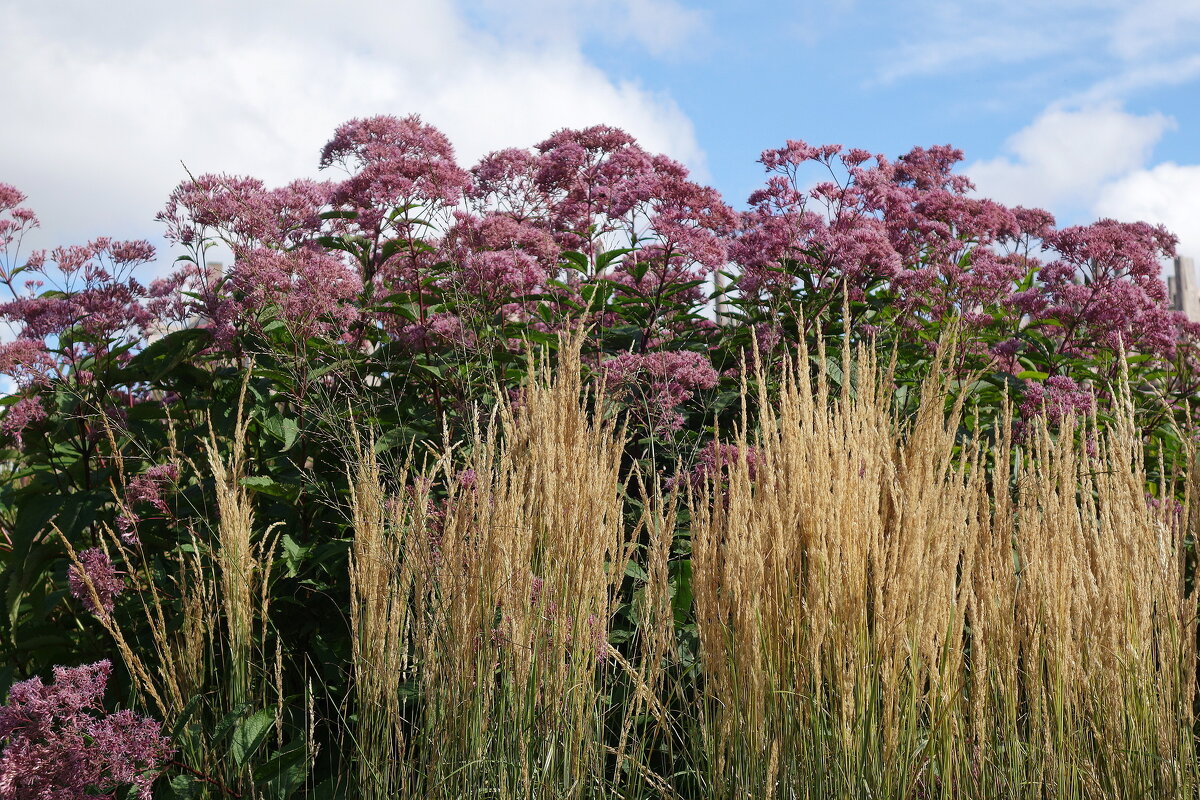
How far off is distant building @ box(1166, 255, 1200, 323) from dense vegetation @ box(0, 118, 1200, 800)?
289 inches

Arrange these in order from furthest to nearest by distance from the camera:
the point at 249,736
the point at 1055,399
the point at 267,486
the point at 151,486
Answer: the point at 1055,399 < the point at 267,486 < the point at 151,486 < the point at 249,736

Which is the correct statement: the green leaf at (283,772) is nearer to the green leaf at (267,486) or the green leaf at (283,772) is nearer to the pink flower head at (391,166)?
the green leaf at (267,486)

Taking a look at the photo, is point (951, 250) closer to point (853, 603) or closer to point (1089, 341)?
point (1089, 341)

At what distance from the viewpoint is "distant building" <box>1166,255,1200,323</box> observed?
11.1 meters

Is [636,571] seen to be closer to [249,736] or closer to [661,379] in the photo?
[661,379]

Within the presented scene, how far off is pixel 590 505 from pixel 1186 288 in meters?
10.9

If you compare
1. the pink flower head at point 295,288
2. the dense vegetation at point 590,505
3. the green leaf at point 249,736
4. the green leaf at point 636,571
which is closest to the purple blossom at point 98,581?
the dense vegetation at point 590,505

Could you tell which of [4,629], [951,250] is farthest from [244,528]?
[951,250]

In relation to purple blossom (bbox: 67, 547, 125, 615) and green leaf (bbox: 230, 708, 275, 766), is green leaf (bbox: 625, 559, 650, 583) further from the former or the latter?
purple blossom (bbox: 67, 547, 125, 615)

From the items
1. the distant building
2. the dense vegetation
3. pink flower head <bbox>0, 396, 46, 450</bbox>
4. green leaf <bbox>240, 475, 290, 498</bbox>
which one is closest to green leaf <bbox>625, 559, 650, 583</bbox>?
the dense vegetation

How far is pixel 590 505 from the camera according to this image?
7.36 ft

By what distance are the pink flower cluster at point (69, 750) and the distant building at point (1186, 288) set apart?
1119cm

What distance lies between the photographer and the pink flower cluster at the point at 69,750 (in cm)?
243

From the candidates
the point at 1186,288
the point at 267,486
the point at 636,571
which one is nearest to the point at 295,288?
the point at 267,486
